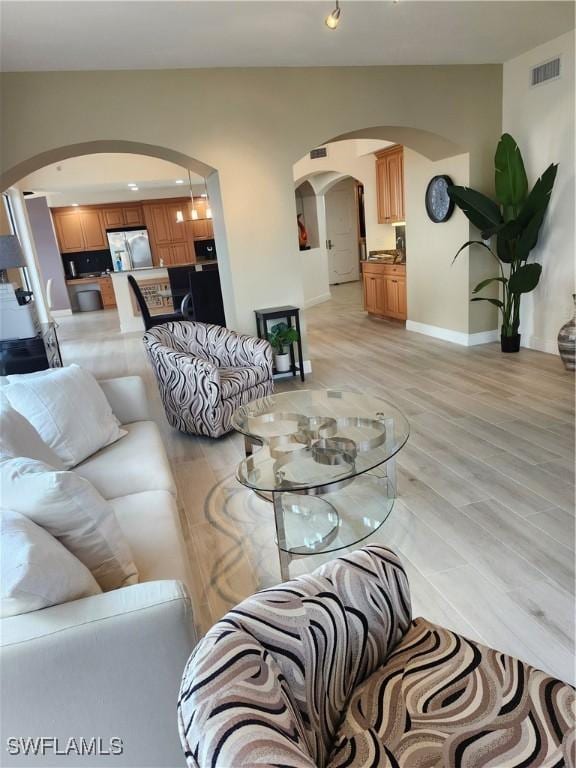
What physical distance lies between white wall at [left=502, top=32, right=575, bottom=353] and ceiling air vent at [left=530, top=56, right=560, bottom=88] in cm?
4

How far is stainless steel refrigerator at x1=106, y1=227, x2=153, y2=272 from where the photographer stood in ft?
41.1

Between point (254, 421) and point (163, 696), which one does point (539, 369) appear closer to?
point (254, 421)

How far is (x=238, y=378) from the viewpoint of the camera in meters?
3.73

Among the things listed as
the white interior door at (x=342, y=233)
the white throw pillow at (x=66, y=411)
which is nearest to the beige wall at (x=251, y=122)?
the white throw pillow at (x=66, y=411)

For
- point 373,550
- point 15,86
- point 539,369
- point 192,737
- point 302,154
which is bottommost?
point 539,369

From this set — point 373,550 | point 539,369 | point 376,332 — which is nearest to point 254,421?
point 373,550

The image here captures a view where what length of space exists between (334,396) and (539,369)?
2437 mm

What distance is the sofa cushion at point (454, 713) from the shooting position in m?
0.94

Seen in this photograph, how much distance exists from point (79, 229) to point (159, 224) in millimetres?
2058

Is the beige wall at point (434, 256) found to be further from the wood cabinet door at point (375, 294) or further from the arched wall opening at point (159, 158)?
the arched wall opening at point (159, 158)

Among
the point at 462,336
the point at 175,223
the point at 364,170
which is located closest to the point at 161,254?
the point at 175,223

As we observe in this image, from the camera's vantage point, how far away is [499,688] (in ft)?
3.58

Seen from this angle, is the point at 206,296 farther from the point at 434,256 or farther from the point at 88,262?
the point at 88,262

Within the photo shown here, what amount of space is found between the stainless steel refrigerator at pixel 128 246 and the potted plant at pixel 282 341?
8816mm
